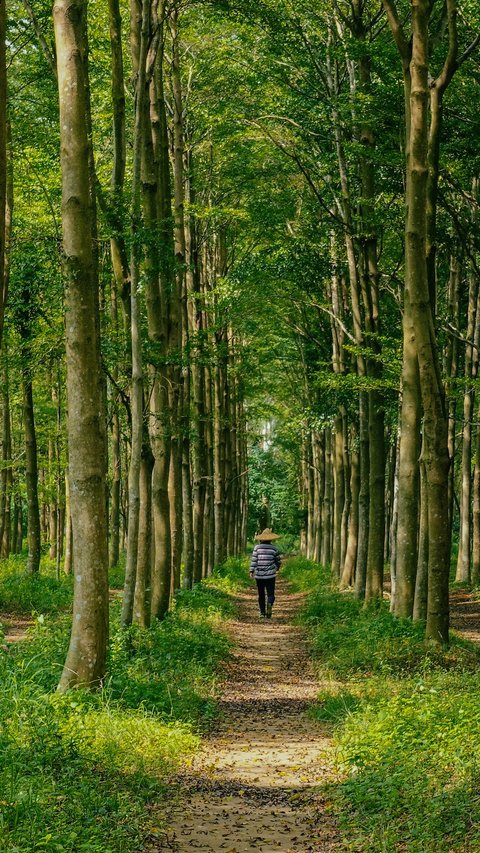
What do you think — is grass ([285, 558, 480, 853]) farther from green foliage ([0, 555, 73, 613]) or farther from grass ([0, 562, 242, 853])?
green foliage ([0, 555, 73, 613])

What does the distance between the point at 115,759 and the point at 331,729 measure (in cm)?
317

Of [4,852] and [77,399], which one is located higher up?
[77,399]

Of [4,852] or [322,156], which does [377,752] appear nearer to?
[4,852]

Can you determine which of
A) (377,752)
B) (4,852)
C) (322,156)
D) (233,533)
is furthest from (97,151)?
(233,533)

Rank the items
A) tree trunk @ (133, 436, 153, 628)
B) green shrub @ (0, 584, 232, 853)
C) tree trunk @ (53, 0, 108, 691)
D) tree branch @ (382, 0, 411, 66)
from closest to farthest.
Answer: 1. green shrub @ (0, 584, 232, 853)
2. tree trunk @ (53, 0, 108, 691)
3. tree branch @ (382, 0, 411, 66)
4. tree trunk @ (133, 436, 153, 628)

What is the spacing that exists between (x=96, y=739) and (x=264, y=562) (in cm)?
1346

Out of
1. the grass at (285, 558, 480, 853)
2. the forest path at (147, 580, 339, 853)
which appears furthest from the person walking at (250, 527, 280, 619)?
the forest path at (147, 580, 339, 853)

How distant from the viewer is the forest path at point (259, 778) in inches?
253

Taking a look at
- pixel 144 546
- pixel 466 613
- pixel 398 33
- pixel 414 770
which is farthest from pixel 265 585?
pixel 414 770

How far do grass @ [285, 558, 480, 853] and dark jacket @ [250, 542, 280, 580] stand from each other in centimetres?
675

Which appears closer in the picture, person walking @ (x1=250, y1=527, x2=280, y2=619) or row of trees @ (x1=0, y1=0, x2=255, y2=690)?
row of trees @ (x1=0, y1=0, x2=255, y2=690)

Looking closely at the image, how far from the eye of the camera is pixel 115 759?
7340 millimetres

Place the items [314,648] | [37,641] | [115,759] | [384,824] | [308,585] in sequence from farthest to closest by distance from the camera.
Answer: [308,585] → [314,648] → [37,641] → [115,759] → [384,824]

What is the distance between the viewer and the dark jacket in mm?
20922
